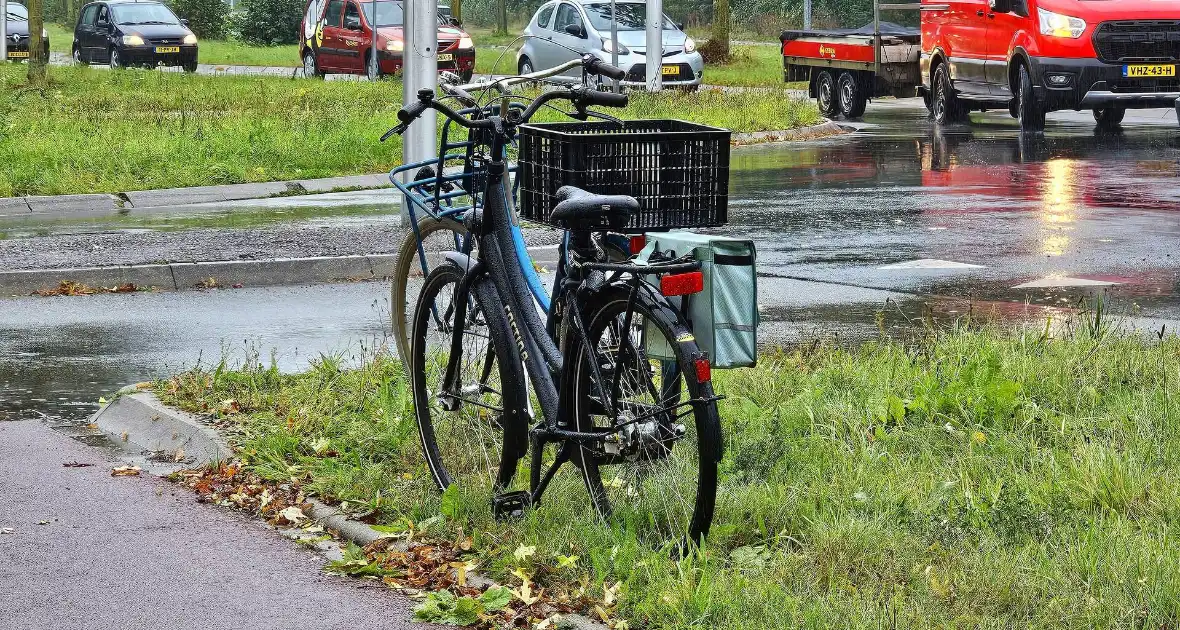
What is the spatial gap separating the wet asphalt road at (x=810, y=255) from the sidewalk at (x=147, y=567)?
4.95 ft

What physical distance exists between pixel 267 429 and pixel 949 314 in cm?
427

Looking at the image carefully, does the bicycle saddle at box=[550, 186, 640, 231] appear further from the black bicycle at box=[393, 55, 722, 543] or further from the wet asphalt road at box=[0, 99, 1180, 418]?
the wet asphalt road at box=[0, 99, 1180, 418]

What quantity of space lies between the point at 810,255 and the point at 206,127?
10.6 meters

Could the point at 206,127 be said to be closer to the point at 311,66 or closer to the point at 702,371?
the point at 311,66

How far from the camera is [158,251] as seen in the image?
11688 millimetres

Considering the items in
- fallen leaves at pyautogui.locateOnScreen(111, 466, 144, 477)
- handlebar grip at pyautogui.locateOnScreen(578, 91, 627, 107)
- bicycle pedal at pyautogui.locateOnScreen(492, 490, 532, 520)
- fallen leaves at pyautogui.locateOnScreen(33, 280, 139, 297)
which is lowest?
fallen leaves at pyautogui.locateOnScreen(33, 280, 139, 297)

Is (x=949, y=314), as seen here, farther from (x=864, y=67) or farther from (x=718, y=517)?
(x=864, y=67)

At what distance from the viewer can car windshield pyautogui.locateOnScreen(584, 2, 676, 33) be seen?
30703 millimetres

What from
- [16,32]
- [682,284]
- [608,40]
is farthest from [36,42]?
[682,284]

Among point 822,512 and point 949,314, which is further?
point 949,314

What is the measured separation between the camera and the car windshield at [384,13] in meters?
33.8

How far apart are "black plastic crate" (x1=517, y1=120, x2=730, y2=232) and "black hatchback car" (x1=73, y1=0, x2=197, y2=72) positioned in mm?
34816

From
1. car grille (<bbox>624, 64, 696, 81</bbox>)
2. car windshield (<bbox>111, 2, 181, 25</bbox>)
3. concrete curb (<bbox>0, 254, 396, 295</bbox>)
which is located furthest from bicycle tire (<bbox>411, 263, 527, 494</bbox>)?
car windshield (<bbox>111, 2, 181, 25</bbox>)

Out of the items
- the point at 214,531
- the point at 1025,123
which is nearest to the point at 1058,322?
the point at 214,531
